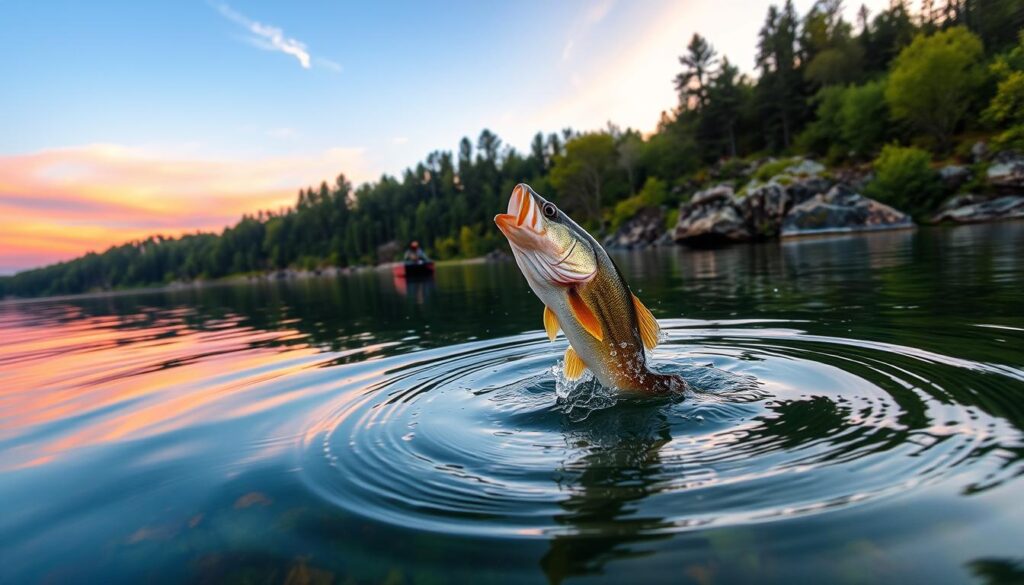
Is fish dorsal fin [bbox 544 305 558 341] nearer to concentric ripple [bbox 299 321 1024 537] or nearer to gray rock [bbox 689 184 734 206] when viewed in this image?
concentric ripple [bbox 299 321 1024 537]

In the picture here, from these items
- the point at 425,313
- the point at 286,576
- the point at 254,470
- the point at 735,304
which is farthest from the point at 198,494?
the point at 425,313

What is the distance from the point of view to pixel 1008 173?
148 feet

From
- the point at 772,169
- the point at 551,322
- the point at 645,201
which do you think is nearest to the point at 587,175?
the point at 645,201

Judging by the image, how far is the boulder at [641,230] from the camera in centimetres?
7762

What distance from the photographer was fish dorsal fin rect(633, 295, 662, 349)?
5262 millimetres

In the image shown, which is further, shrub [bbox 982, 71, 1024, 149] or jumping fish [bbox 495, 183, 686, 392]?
shrub [bbox 982, 71, 1024, 149]

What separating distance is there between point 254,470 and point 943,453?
5.59 metres

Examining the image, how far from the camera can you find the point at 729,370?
270 inches

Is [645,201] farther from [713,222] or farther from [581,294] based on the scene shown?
[581,294]

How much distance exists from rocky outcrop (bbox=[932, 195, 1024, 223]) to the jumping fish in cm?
5436

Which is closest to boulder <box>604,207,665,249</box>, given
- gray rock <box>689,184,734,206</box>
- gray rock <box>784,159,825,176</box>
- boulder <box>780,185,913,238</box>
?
gray rock <box>689,184,734,206</box>

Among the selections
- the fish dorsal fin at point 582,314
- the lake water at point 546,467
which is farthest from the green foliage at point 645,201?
the fish dorsal fin at point 582,314

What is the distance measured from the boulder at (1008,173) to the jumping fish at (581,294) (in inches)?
2293

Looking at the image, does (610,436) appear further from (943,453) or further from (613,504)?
(943,453)
